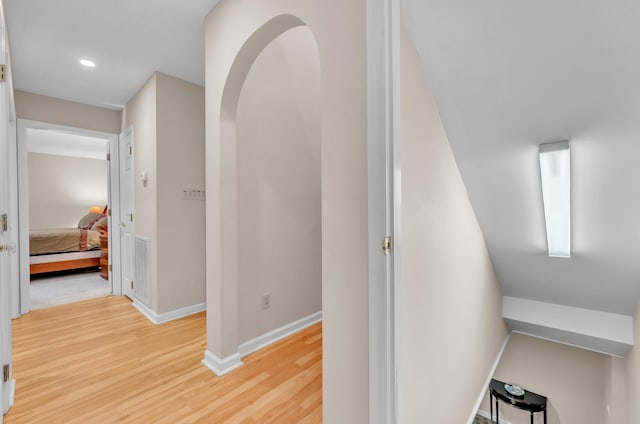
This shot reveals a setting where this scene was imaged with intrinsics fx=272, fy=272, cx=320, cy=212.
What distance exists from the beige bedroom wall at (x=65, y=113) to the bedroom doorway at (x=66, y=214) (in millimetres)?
81

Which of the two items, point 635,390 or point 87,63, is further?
point 87,63

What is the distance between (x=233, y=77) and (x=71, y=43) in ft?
5.61

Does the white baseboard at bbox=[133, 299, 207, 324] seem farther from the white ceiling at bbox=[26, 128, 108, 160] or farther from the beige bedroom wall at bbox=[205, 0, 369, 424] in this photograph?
the white ceiling at bbox=[26, 128, 108, 160]

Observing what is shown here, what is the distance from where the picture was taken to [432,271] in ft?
4.09

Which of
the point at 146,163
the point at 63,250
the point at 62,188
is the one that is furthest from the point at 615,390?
the point at 62,188

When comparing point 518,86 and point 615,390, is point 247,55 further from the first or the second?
point 615,390

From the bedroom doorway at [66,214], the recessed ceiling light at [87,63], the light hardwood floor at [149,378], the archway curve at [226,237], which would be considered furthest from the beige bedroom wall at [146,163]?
the archway curve at [226,237]

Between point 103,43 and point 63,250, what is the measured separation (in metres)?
4.17

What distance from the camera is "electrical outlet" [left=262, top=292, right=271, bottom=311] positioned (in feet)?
7.60

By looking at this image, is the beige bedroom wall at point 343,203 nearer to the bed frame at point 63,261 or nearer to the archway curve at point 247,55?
the archway curve at point 247,55

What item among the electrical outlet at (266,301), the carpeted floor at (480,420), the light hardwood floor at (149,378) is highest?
the electrical outlet at (266,301)

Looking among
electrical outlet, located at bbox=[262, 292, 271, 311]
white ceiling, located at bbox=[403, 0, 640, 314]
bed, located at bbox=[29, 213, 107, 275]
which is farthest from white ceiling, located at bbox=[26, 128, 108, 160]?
white ceiling, located at bbox=[403, 0, 640, 314]

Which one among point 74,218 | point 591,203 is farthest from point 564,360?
point 74,218

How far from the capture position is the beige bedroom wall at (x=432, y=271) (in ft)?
3.47
